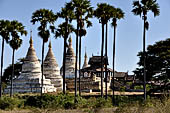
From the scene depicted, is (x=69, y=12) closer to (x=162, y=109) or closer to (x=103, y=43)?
(x=103, y=43)

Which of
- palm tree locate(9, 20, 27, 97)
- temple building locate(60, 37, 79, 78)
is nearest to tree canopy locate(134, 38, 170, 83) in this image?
palm tree locate(9, 20, 27, 97)

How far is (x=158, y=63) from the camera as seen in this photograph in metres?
44.2

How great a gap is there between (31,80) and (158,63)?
2073 centimetres

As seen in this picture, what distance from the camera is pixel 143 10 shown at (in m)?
36.6

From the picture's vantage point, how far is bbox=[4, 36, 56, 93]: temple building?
55.0 meters

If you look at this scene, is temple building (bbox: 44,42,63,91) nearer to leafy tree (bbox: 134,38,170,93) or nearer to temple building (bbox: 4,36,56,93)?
temple building (bbox: 4,36,56,93)

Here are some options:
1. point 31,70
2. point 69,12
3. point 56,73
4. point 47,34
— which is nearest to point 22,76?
point 31,70

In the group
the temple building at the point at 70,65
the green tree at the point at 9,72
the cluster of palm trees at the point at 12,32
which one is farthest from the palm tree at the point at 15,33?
the green tree at the point at 9,72

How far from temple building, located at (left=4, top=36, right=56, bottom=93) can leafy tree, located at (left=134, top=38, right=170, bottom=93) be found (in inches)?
651

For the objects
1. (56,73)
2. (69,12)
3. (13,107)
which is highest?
(69,12)

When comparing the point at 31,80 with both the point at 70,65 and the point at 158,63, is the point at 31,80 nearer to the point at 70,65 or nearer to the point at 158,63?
the point at 70,65

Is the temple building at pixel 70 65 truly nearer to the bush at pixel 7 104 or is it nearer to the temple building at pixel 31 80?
the temple building at pixel 31 80

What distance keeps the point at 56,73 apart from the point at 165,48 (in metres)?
22.6

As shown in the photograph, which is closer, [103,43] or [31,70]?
[103,43]
